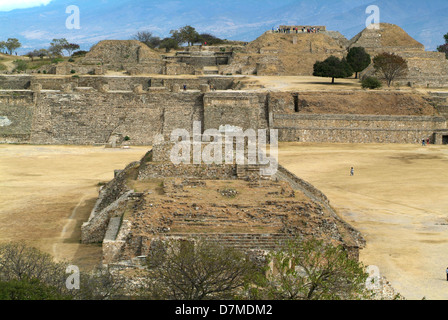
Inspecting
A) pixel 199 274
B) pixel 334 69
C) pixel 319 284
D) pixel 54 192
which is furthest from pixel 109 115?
pixel 319 284

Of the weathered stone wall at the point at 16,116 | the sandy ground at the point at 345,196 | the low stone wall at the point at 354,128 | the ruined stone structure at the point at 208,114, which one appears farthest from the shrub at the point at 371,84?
the weathered stone wall at the point at 16,116

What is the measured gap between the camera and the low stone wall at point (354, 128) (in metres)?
53.9

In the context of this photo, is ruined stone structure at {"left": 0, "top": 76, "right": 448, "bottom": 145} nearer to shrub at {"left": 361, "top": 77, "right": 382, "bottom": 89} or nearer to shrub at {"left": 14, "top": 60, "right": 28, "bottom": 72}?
shrub at {"left": 361, "top": 77, "right": 382, "bottom": 89}

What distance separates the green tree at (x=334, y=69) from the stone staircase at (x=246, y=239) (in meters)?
48.2

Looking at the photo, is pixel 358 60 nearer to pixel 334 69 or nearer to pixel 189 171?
pixel 334 69

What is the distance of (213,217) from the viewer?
2097 centimetres

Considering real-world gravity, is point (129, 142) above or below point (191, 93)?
below

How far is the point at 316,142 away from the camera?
176 ft

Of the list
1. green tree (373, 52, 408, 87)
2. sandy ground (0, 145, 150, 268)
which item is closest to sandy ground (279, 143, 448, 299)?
sandy ground (0, 145, 150, 268)

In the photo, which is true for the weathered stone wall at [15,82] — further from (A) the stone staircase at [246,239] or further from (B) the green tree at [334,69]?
(A) the stone staircase at [246,239]

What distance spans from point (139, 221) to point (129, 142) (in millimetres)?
31898

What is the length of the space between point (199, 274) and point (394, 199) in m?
19.6
